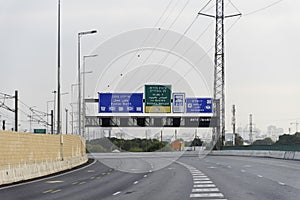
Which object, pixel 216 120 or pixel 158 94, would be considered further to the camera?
pixel 216 120

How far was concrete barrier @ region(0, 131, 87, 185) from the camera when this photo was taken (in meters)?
31.2

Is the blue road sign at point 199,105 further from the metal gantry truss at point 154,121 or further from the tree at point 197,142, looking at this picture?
the tree at point 197,142

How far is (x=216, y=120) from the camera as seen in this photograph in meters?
Result: 76.3

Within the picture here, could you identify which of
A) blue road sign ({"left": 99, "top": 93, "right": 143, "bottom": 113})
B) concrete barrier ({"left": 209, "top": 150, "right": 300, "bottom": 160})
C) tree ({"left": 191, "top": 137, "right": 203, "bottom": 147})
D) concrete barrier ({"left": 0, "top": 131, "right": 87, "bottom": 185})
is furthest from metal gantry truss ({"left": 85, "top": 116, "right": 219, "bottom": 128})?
tree ({"left": 191, "top": 137, "right": 203, "bottom": 147})

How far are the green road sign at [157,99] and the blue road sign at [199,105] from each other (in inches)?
148

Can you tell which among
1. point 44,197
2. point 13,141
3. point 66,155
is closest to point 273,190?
point 44,197

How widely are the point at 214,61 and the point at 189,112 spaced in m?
7.00

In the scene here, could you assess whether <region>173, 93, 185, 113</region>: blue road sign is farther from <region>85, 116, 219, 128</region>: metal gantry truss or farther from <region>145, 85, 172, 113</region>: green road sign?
<region>85, 116, 219, 128</region>: metal gantry truss

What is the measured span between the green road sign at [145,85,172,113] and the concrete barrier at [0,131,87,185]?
1814cm

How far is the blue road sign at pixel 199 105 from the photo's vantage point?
71.9 metres

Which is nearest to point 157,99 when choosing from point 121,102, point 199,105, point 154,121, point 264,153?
point 121,102

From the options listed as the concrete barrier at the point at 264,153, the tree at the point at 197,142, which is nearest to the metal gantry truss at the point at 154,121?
the concrete barrier at the point at 264,153

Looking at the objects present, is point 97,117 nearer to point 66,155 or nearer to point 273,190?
point 66,155

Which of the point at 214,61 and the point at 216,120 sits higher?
the point at 214,61
